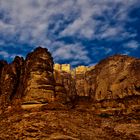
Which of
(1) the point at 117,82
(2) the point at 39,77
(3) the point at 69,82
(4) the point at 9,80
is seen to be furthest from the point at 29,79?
(3) the point at 69,82

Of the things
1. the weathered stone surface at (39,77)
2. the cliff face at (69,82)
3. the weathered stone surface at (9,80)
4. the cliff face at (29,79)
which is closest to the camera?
the weathered stone surface at (39,77)

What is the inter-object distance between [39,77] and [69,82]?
18481 mm

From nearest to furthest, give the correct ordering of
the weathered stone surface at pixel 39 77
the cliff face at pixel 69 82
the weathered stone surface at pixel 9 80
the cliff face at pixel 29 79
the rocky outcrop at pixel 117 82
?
the weathered stone surface at pixel 39 77 → the cliff face at pixel 29 79 → the cliff face at pixel 69 82 → the rocky outcrop at pixel 117 82 → the weathered stone surface at pixel 9 80

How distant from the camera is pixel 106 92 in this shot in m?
73.8

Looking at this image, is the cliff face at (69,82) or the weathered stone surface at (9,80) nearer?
the cliff face at (69,82)

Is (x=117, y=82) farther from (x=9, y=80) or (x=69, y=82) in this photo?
(x=9, y=80)

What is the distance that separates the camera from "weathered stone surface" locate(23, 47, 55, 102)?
64375mm

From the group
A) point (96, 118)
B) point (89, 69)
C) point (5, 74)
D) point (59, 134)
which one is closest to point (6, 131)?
point (59, 134)

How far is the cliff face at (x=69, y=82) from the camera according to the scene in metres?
65.9

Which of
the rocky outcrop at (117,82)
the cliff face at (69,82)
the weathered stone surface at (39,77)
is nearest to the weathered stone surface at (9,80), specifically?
the cliff face at (69,82)

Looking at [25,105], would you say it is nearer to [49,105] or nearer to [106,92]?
[49,105]

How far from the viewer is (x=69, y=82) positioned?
84.9 meters

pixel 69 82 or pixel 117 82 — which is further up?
pixel 69 82

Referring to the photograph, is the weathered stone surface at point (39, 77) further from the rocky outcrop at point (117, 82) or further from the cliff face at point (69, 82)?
the rocky outcrop at point (117, 82)
